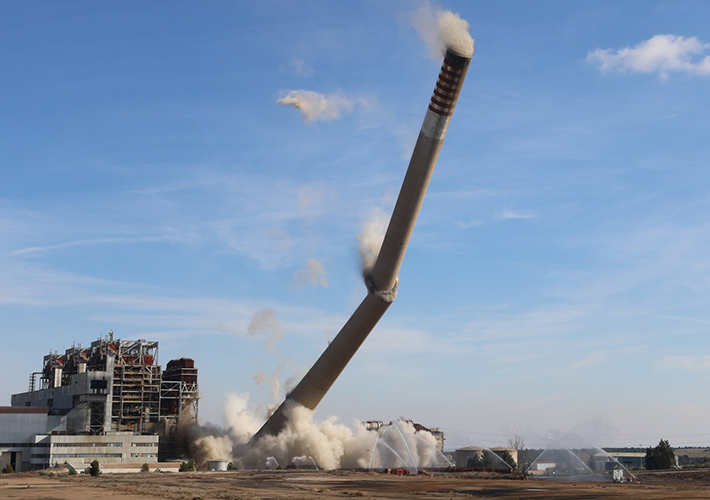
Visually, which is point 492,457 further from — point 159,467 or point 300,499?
point 300,499

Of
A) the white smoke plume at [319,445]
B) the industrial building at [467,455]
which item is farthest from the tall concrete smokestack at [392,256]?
the industrial building at [467,455]

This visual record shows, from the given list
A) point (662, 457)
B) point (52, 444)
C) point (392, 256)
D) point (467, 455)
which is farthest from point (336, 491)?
point (467, 455)

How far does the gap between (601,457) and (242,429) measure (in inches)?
1902

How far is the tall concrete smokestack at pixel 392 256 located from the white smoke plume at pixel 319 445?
1.88 meters

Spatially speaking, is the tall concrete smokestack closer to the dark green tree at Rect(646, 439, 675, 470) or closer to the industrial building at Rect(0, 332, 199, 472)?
the industrial building at Rect(0, 332, 199, 472)

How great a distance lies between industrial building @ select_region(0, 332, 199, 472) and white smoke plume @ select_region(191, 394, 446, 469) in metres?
6.98

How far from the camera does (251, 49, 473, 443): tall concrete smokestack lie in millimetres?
58875

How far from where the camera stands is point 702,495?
4594cm

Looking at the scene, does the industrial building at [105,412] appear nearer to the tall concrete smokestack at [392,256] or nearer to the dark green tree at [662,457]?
the tall concrete smokestack at [392,256]

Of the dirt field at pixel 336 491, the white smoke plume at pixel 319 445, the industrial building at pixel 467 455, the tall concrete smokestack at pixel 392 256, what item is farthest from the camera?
the industrial building at pixel 467 455

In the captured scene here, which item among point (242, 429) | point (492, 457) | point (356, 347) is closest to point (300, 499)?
point (356, 347)

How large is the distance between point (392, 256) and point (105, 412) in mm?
54215

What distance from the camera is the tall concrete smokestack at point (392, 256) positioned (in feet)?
193

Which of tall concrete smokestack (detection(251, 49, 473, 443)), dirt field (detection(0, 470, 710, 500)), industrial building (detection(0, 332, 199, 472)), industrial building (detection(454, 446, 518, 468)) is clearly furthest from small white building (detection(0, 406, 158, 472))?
industrial building (detection(454, 446, 518, 468))
